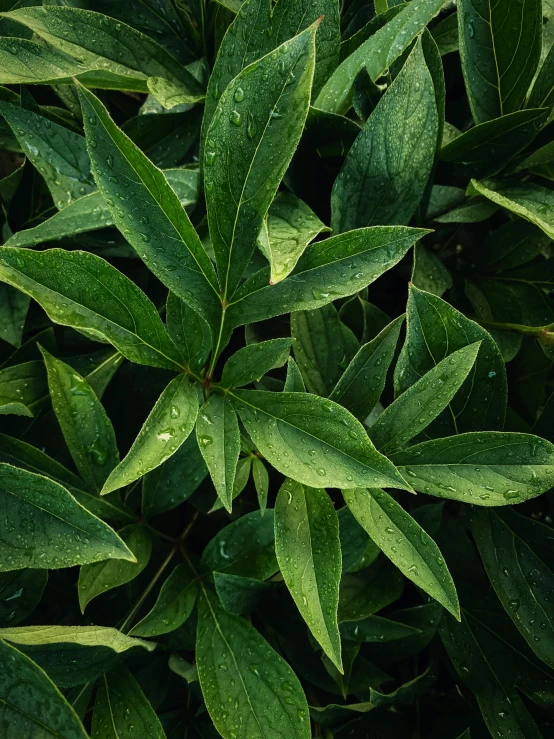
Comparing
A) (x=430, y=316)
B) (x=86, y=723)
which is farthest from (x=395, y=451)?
(x=86, y=723)

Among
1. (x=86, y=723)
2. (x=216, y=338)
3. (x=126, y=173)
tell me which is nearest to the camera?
(x=126, y=173)

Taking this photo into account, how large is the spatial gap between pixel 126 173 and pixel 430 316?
319mm

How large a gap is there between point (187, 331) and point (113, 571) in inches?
11.2

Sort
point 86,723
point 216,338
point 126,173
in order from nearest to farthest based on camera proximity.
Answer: point 126,173 → point 216,338 → point 86,723

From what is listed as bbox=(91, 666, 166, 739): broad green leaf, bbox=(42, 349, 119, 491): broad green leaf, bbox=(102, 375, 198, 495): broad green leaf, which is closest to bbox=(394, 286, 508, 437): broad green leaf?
bbox=(102, 375, 198, 495): broad green leaf

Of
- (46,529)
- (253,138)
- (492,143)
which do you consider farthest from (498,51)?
(46,529)

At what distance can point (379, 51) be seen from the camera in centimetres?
64

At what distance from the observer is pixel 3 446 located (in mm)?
648

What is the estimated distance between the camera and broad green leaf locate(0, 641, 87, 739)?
0.50m

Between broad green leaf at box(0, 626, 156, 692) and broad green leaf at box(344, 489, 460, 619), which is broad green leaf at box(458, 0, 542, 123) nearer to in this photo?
broad green leaf at box(344, 489, 460, 619)

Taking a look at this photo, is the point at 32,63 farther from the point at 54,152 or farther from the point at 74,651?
the point at 74,651

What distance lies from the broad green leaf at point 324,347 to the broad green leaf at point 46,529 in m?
0.28

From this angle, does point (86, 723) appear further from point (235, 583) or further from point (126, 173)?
point (126, 173)

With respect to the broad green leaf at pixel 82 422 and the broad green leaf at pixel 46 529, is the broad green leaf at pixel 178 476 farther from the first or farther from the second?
the broad green leaf at pixel 46 529
